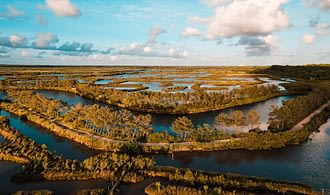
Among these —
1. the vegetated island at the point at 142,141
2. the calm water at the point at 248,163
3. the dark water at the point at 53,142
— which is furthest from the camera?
the dark water at the point at 53,142

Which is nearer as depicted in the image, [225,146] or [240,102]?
[225,146]

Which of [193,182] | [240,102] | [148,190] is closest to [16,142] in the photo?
[148,190]

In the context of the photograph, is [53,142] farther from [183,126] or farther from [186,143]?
[186,143]

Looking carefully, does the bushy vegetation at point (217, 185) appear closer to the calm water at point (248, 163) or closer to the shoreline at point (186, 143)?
the calm water at point (248, 163)

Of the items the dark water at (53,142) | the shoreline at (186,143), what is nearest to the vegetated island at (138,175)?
the dark water at (53,142)

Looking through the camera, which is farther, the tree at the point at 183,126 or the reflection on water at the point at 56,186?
the tree at the point at 183,126

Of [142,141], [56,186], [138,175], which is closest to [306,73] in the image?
[142,141]

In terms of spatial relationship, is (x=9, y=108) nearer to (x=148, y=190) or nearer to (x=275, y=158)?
(x=148, y=190)

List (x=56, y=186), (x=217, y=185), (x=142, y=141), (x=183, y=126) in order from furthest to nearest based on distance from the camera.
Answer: (x=183, y=126), (x=142, y=141), (x=217, y=185), (x=56, y=186)
